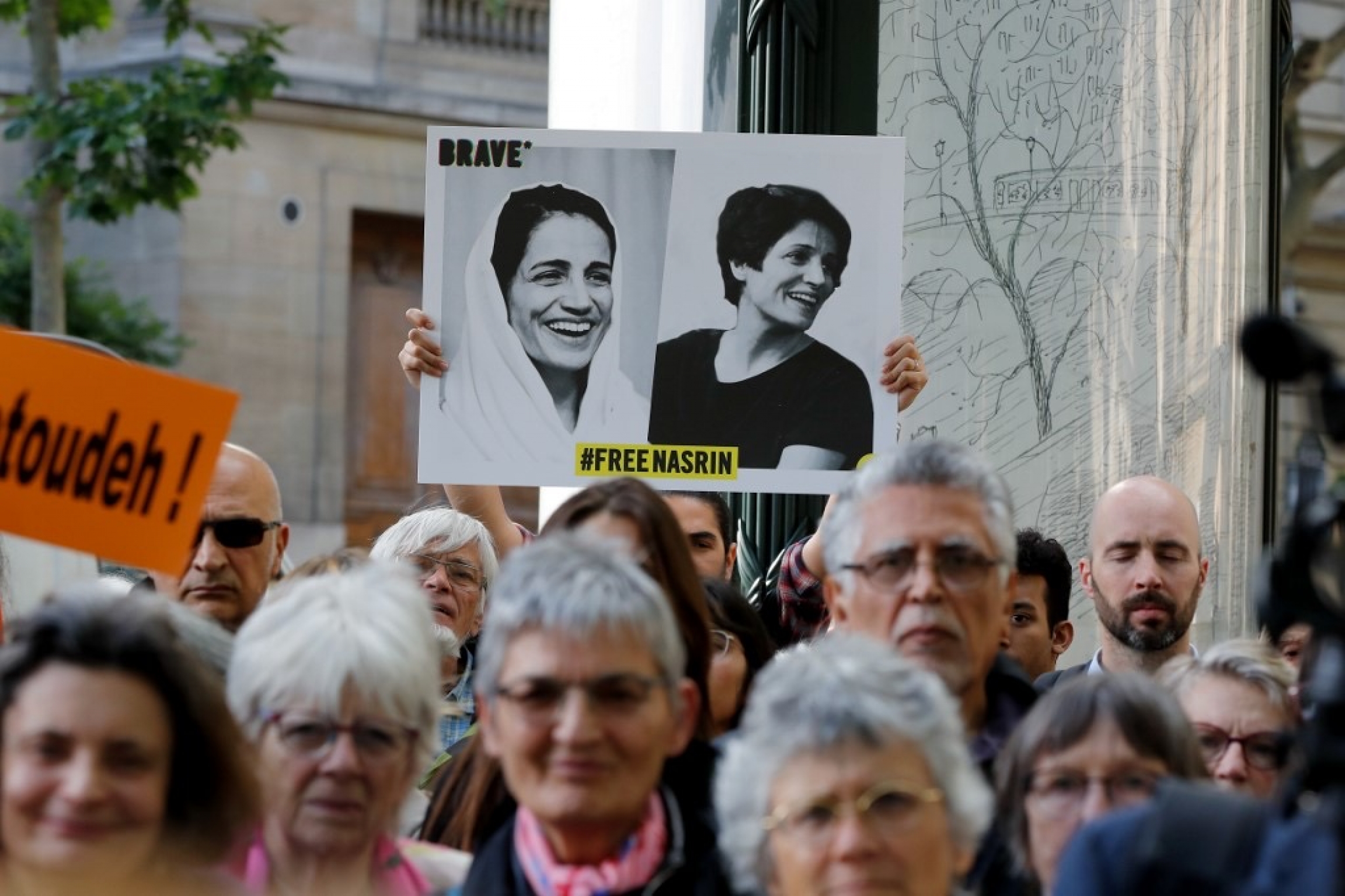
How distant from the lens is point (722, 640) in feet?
17.5

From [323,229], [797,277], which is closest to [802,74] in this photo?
[797,277]

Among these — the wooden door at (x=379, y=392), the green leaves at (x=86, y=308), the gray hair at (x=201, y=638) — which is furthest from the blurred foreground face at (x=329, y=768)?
the wooden door at (x=379, y=392)

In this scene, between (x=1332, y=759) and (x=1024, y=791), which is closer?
(x=1332, y=759)

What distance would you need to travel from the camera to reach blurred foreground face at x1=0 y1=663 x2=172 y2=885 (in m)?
3.61

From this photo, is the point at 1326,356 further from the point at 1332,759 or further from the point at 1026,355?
the point at 1026,355

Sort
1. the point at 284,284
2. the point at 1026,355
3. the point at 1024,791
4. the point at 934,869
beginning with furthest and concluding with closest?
1. the point at 284,284
2. the point at 1026,355
3. the point at 1024,791
4. the point at 934,869

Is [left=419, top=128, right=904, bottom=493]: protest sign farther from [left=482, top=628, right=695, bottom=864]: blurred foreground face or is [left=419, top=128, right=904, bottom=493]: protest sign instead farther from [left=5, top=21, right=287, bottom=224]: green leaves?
[left=5, top=21, right=287, bottom=224]: green leaves

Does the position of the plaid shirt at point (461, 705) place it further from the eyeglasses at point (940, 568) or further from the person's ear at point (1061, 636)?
the eyeglasses at point (940, 568)

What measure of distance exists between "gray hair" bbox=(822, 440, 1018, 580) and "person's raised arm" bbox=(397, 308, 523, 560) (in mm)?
1847

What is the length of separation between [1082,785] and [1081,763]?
35 mm

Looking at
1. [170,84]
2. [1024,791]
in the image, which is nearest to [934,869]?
[1024,791]

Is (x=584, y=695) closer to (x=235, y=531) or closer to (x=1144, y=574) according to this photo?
(x=235, y=531)

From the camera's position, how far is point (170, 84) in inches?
591

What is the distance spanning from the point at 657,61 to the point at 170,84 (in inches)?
276
